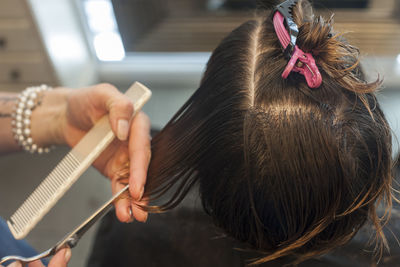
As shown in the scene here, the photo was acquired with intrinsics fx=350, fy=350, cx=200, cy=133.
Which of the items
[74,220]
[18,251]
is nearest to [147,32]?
[74,220]

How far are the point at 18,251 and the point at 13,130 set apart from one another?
0.36 metres

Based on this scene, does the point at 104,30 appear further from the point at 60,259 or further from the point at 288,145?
the point at 288,145

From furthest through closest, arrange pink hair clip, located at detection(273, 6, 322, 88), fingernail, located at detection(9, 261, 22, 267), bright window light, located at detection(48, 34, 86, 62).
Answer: bright window light, located at detection(48, 34, 86, 62)
fingernail, located at detection(9, 261, 22, 267)
pink hair clip, located at detection(273, 6, 322, 88)

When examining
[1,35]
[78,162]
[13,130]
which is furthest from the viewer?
[1,35]

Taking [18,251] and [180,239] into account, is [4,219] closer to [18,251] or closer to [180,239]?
[18,251]

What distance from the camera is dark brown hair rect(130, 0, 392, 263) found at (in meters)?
0.52

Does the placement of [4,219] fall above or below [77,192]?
above

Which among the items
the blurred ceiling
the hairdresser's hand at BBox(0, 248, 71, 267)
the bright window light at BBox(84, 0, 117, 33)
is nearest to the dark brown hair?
the hairdresser's hand at BBox(0, 248, 71, 267)

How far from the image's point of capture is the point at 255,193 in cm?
54

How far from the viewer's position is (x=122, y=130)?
0.68 m

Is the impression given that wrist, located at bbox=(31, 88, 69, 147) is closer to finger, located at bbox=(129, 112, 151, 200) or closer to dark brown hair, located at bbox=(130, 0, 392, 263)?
finger, located at bbox=(129, 112, 151, 200)

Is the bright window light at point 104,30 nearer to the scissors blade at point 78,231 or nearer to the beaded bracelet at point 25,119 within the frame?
the beaded bracelet at point 25,119

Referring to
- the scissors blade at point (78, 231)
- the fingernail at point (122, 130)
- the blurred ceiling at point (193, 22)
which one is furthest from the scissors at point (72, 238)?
the blurred ceiling at point (193, 22)

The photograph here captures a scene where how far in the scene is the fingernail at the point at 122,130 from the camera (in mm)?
681
